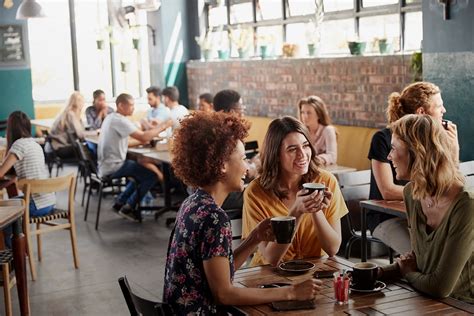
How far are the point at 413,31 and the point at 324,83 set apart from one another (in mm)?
1226

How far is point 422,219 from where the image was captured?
9.97ft

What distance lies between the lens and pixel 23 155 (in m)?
6.23

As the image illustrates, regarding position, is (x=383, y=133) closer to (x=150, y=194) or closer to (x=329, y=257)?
(x=329, y=257)

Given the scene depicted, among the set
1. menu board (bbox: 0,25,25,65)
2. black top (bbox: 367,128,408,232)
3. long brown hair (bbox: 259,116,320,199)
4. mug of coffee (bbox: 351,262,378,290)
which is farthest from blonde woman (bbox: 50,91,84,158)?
mug of coffee (bbox: 351,262,378,290)

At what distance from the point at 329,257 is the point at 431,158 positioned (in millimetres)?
→ 630

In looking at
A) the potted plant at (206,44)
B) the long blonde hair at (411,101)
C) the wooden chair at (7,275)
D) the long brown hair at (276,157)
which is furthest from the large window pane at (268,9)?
the long brown hair at (276,157)

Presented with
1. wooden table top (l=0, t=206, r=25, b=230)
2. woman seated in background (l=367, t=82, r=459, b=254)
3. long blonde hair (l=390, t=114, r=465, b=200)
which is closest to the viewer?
long blonde hair (l=390, t=114, r=465, b=200)

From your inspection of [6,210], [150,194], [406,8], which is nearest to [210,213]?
[6,210]

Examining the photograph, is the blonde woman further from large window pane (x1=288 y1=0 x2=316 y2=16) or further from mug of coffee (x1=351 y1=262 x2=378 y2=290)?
mug of coffee (x1=351 y1=262 x2=378 y2=290)

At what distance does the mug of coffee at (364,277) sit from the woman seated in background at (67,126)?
290 inches

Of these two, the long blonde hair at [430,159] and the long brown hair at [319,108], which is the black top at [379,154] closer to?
the long blonde hair at [430,159]

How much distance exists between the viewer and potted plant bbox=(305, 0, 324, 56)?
891 centimetres

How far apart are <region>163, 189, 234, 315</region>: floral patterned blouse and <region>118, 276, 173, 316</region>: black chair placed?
7 centimetres

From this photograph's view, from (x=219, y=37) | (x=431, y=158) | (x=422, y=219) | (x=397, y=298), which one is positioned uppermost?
(x=219, y=37)
